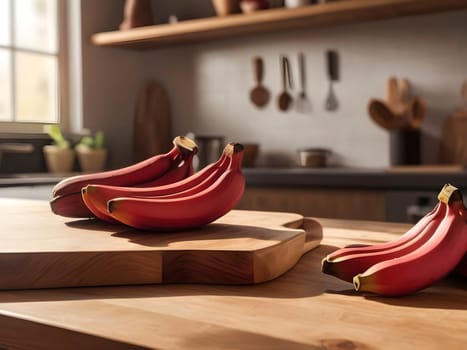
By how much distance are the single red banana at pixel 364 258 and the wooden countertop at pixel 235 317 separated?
20mm

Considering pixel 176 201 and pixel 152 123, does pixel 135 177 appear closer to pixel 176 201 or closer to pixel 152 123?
pixel 176 201

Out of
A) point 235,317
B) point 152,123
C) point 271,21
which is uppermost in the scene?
point 271,21

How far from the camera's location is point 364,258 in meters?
0.65

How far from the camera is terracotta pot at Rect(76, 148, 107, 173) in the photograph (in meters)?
3.42

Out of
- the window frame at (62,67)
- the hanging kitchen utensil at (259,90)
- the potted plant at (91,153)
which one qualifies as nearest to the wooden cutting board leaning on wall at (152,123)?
the potted plant at (91,153)

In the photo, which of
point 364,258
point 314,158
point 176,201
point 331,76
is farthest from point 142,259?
point 331,76

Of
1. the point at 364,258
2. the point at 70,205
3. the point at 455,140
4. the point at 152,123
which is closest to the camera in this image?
the point at 364,258

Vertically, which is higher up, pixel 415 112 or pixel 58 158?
pixel 415 112

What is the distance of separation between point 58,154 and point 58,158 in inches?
0.9

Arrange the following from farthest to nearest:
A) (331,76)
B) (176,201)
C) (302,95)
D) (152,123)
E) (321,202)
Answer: (152,123)
(302,95)
(331,76)
(321,202)
(176,201)

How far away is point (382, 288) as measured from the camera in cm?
61

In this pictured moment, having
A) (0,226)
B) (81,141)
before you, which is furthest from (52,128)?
(0,226)

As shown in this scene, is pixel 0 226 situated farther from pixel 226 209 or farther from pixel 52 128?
pixel 52 128

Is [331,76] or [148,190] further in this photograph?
[331,76]
